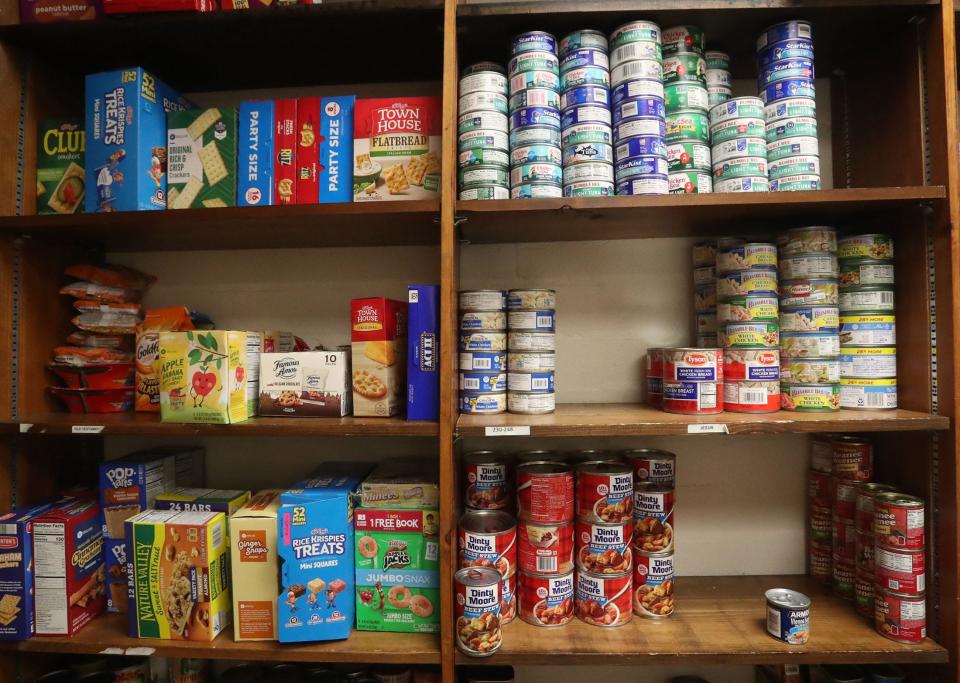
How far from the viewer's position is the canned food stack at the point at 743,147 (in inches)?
50.5

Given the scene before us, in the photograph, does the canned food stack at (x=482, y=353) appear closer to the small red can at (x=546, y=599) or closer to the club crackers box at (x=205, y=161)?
the small red can at (x=546, y=599)

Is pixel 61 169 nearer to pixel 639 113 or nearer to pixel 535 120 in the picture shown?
pixel 535 120

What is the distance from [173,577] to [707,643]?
1.38 meters

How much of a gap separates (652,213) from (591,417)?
58 cm

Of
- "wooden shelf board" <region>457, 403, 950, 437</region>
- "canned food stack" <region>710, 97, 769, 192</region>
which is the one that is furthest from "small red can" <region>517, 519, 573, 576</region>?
"canned food stack" <region>710, 97, 769, 192</region>

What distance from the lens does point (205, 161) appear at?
4.72ft

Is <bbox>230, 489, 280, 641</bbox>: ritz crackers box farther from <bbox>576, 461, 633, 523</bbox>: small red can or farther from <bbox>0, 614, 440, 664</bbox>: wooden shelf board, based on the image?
<bbox>576, 461, 633, 523</bbox>: small red can

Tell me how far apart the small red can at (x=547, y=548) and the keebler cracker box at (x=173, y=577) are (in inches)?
32.4

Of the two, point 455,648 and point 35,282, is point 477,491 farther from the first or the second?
point 35,282

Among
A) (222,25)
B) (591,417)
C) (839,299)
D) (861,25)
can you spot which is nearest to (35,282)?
(222,25)

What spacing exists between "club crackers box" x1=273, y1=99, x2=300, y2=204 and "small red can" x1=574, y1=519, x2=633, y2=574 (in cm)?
125

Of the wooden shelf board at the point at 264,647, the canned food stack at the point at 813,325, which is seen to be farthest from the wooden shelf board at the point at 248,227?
the wooden shelf board at the point at 264,647

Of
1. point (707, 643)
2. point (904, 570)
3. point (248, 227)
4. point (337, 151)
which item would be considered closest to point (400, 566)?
point (707, 643)

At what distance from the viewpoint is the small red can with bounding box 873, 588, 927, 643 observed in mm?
1230
